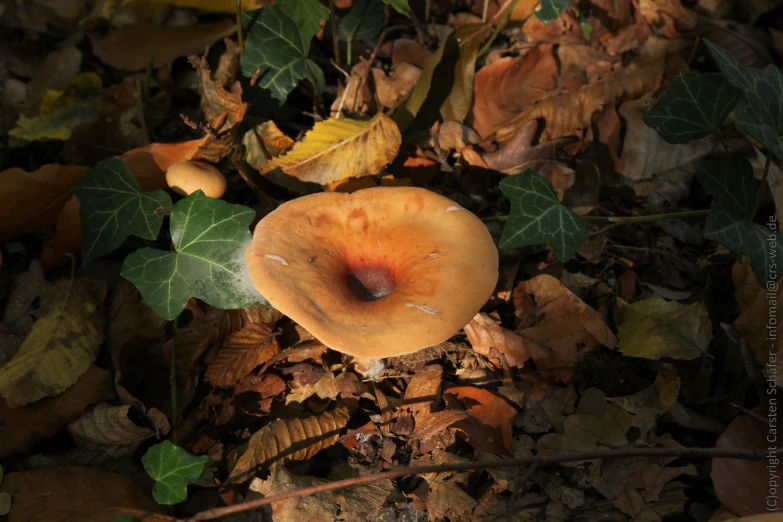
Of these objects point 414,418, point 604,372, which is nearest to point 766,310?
point 604,372

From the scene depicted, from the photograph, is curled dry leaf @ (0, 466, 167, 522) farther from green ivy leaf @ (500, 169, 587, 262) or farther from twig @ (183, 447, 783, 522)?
green ivy leaf @ (500, 169, 587, 262)

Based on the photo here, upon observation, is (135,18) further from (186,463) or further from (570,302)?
(570,302)

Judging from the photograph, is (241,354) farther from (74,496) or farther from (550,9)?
(550,9)

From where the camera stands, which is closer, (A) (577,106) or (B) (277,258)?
(B) (277,258)

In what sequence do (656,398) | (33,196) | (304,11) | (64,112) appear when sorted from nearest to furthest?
(656,398) → (33,196) → (304,11) → (64,112)

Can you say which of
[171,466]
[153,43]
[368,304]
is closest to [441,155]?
[368,304]

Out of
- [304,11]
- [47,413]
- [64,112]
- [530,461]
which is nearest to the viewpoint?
[530,461]
